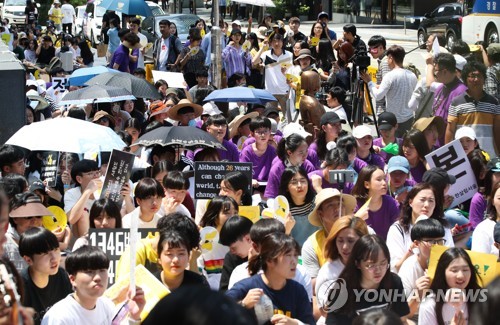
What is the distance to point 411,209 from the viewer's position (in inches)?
295

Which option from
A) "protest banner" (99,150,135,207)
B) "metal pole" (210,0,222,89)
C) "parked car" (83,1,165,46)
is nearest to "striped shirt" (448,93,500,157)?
"protest banner" (99,150,135,207)

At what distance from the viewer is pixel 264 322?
5.37 m

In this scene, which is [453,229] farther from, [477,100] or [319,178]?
[477,100]

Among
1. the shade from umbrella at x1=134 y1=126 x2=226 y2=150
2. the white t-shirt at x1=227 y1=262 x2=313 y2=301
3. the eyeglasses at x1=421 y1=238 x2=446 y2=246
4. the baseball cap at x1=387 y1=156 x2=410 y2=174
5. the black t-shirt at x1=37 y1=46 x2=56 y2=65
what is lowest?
the white t-shirt at x1=227 y1=262 x2=313 y2=301

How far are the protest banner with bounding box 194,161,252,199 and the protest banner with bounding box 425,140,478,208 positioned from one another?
5.51ft

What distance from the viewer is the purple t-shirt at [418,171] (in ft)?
30.9

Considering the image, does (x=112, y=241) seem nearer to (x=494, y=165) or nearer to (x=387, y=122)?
(x=494, y=165)

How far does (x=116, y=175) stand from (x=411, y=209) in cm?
245

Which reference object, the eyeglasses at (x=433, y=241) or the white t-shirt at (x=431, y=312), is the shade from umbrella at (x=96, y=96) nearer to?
the eyeglasses at (x=433, y=241)

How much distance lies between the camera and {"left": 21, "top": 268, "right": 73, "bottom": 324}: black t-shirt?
19.3ft

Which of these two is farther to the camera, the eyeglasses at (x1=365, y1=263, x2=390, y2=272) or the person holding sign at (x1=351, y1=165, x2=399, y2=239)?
the person holding sign at (x1=351, y1=165, x2=399, y2=239)

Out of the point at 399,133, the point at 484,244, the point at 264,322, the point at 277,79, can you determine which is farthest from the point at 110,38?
the point at 264,322

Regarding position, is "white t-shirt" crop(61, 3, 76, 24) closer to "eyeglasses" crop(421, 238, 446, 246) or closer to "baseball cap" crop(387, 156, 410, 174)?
"baseball cap" crop(387, 156, 410, 174)

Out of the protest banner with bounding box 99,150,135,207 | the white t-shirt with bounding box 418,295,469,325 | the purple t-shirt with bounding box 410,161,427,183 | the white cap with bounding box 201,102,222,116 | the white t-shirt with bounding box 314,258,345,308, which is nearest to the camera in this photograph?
the white t-shirt with bounding box 418,295,469,325
